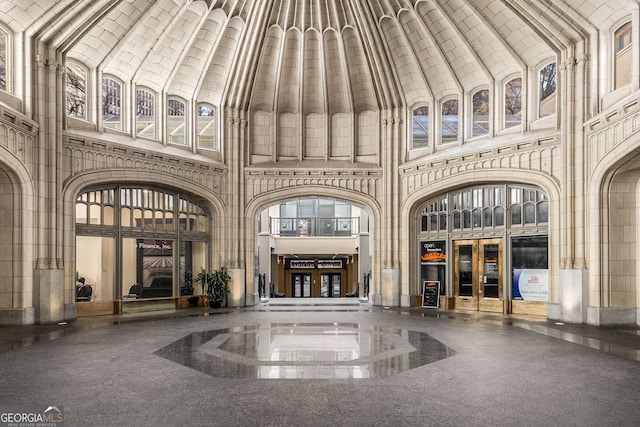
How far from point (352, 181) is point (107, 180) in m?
8.52

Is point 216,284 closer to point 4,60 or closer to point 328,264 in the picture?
point 4,60

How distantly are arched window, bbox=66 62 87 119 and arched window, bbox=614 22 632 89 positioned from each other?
15.1 m

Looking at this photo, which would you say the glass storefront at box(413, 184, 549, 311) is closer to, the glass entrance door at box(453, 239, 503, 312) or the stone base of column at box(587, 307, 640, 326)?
the glass entrance door at box(453, 239, 503, 312)

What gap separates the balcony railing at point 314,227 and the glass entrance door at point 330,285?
468cm

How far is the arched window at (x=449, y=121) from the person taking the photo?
18.4 meters

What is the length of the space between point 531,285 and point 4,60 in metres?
16.0

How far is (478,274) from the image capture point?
17141 mm

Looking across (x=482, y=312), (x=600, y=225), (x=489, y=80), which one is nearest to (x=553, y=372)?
(x=600, y=225)

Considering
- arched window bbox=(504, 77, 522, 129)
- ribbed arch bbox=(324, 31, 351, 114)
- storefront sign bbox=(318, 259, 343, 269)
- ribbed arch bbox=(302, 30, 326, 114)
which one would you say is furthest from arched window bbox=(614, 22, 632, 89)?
storefront sign bbox=(318, 259, 343, 269)

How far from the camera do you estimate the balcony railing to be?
32.1 meters

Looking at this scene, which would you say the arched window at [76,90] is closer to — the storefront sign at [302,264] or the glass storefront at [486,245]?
Result: the glass storefront at [486,245]

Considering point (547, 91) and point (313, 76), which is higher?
point (313, 76)

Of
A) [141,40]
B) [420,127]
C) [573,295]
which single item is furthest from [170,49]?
[573,295]

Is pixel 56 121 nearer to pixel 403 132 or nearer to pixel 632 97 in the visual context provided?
pixel 403 132
